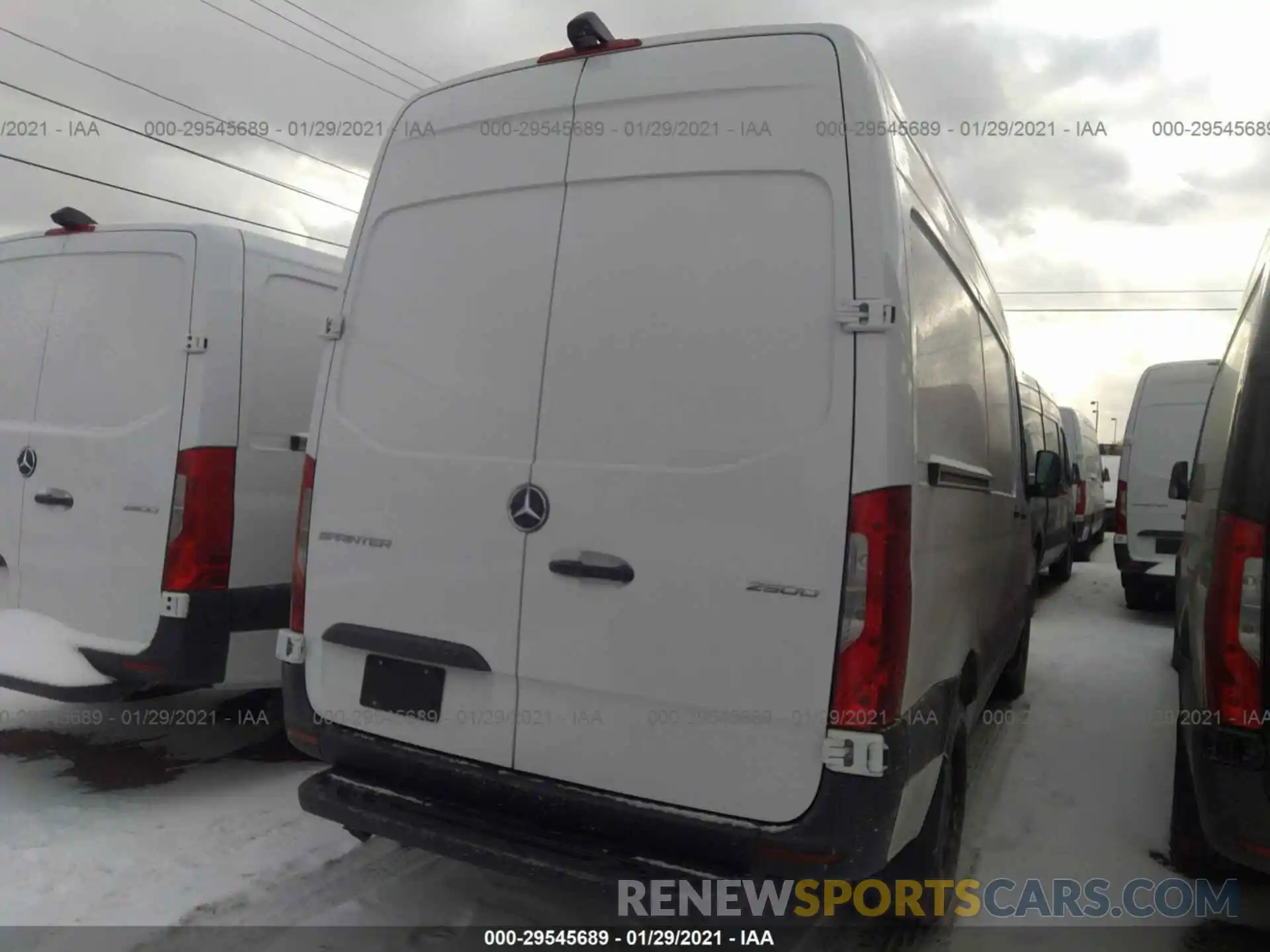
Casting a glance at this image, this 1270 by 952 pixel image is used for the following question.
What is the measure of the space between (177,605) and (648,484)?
246cm

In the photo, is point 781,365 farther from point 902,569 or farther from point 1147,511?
point 1147,511

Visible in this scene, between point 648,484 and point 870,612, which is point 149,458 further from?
point 870,612

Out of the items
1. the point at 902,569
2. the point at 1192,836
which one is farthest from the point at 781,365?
the point at 1192,836

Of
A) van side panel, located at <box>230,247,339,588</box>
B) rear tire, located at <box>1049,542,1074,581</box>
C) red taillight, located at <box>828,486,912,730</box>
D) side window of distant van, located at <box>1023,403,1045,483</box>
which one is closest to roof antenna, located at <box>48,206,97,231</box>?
van side panel, located at <box>230,247,339,588</box>

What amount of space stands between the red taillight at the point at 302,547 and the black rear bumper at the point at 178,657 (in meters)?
0.95

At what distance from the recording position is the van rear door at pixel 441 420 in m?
2.83

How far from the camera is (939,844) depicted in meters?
3.13

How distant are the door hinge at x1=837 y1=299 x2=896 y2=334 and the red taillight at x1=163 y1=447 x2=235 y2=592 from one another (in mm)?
2885

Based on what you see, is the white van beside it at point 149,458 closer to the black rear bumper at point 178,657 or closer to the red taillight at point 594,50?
the black rear bumper at point 178,657


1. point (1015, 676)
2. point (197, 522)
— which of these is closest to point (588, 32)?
point (197, 522)

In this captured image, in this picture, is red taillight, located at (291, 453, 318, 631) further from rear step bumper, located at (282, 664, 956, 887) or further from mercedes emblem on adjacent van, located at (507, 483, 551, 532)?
mercedes emblem on adjacent van, located at (507, 483, 551, 532)

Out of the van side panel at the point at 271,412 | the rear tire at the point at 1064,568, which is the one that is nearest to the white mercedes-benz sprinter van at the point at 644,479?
the van side panel at the point at 271,412

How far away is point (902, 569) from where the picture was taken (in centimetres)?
239

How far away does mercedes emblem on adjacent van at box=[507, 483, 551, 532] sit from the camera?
2730 mm
